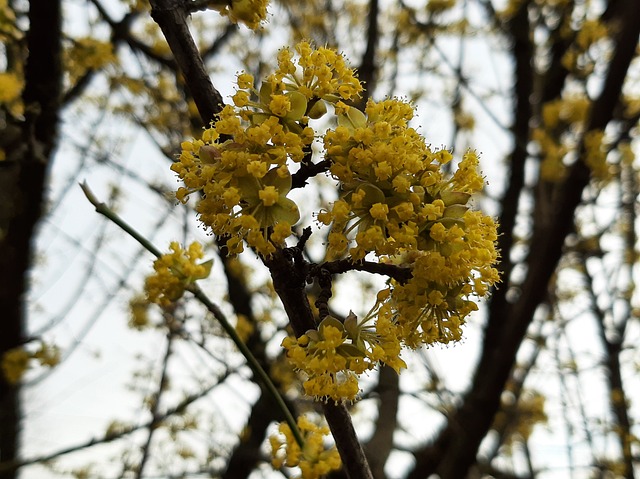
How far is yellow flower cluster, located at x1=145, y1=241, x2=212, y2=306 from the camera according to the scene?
143 cm

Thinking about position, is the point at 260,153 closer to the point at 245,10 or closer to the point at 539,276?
the point at 245,10

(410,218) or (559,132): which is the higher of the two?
(559,132)

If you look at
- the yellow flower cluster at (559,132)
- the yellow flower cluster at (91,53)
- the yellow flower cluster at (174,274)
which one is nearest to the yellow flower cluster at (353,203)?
the yellow flower cluster at (174,274)

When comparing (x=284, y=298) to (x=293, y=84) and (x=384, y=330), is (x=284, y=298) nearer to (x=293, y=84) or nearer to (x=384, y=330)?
(x=384, y=330)

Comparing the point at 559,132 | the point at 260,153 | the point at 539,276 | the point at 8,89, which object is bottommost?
the point at 260,153

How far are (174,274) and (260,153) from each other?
43 cm

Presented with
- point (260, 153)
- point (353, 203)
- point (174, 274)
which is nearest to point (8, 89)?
point (174, 274)

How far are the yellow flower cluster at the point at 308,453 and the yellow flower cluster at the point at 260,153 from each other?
1.90 feet

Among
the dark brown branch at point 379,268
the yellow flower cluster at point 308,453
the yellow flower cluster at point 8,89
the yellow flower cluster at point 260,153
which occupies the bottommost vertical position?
the yellow flower cluster at point 308,453

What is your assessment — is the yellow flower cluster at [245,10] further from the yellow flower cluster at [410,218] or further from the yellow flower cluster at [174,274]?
the yellow flower cluster at [174,274]

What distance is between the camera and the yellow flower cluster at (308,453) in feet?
4.74

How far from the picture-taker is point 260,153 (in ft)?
3.94

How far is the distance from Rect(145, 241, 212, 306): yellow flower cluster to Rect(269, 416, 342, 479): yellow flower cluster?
1.62 ft

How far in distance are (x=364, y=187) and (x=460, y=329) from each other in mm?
391
